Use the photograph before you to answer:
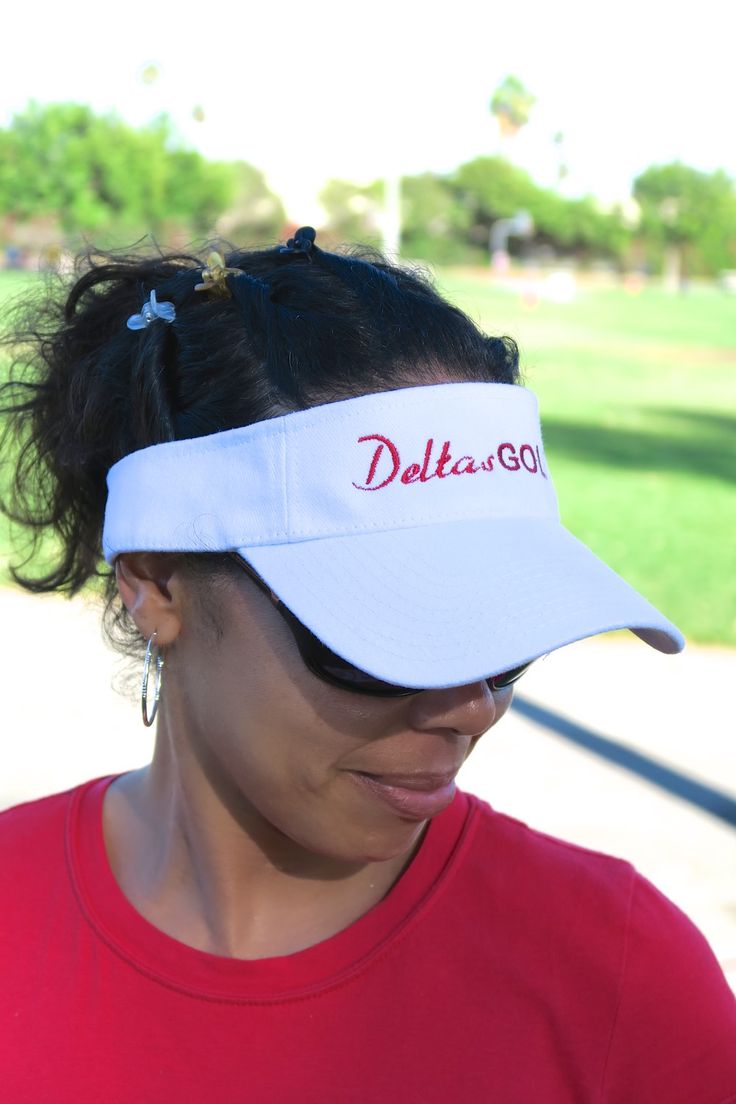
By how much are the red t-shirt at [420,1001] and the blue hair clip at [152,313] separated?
30.7 inches

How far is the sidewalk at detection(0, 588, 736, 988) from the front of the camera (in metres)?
4.41

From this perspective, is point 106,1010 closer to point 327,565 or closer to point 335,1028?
point 335,1028

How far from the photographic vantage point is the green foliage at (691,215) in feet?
319

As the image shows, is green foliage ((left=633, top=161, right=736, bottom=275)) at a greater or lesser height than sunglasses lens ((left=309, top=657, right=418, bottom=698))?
lesser

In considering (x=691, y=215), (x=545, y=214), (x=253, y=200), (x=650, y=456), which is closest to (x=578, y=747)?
(x=650, y=456)

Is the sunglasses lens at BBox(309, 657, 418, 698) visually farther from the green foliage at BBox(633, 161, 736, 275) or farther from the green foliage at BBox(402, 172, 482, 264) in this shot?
the green foliage at BBox(633, 161, 736, 275)

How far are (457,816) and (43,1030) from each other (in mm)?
612

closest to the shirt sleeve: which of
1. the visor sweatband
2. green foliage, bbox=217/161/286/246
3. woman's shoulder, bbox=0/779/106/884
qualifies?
the visor sweatband

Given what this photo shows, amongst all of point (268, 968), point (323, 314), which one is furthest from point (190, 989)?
point (323, 314)

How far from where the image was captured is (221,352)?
1655mm

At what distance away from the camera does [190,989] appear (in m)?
1.67

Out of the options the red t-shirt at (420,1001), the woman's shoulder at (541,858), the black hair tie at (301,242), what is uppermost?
the black hair tie at (301,242)

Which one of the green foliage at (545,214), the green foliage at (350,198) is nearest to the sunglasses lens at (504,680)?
the green foliage at (350,198)

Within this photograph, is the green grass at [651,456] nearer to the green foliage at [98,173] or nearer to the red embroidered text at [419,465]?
the red embroidered text at [419,465]
